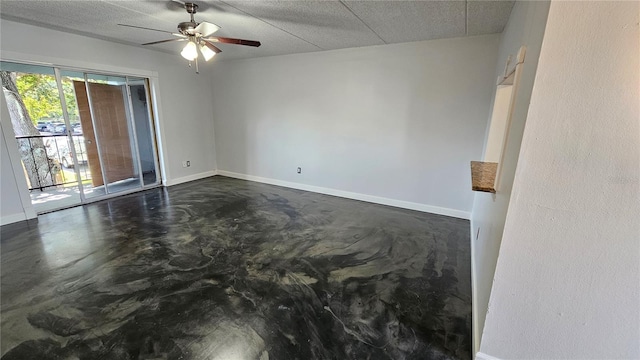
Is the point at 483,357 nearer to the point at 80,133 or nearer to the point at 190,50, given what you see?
the point at 190,50

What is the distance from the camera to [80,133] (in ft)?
13.9

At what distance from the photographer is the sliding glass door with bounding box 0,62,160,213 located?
12.5 ft

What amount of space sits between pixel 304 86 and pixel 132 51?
281 centimetres

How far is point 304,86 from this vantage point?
15.4 ft

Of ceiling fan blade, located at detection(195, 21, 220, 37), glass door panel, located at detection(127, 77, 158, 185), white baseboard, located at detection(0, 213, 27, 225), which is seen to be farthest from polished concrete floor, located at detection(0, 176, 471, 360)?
ceiling fan blade, located at detection(195, 21, 220, 37)

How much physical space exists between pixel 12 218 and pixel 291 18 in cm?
429

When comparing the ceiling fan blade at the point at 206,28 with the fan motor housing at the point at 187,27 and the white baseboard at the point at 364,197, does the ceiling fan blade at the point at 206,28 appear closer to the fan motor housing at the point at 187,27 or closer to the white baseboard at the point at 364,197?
the fan motor housing at the point at 187,27

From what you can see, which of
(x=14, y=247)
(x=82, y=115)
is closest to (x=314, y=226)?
(x=14, y=247)

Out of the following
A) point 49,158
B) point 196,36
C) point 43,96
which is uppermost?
point 196,36

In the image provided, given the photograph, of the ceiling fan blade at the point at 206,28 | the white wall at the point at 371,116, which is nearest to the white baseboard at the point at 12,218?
the white wall at the point at 371,116

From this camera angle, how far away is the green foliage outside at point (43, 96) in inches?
146

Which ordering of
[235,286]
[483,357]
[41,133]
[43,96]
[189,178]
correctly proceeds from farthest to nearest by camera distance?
[189,178]
[41,133]
[43,96]
[235,286]
[483,357]

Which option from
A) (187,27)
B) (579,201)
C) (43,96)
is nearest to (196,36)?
(187,27)

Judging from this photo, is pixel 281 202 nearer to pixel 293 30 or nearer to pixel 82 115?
pixel 293 30
